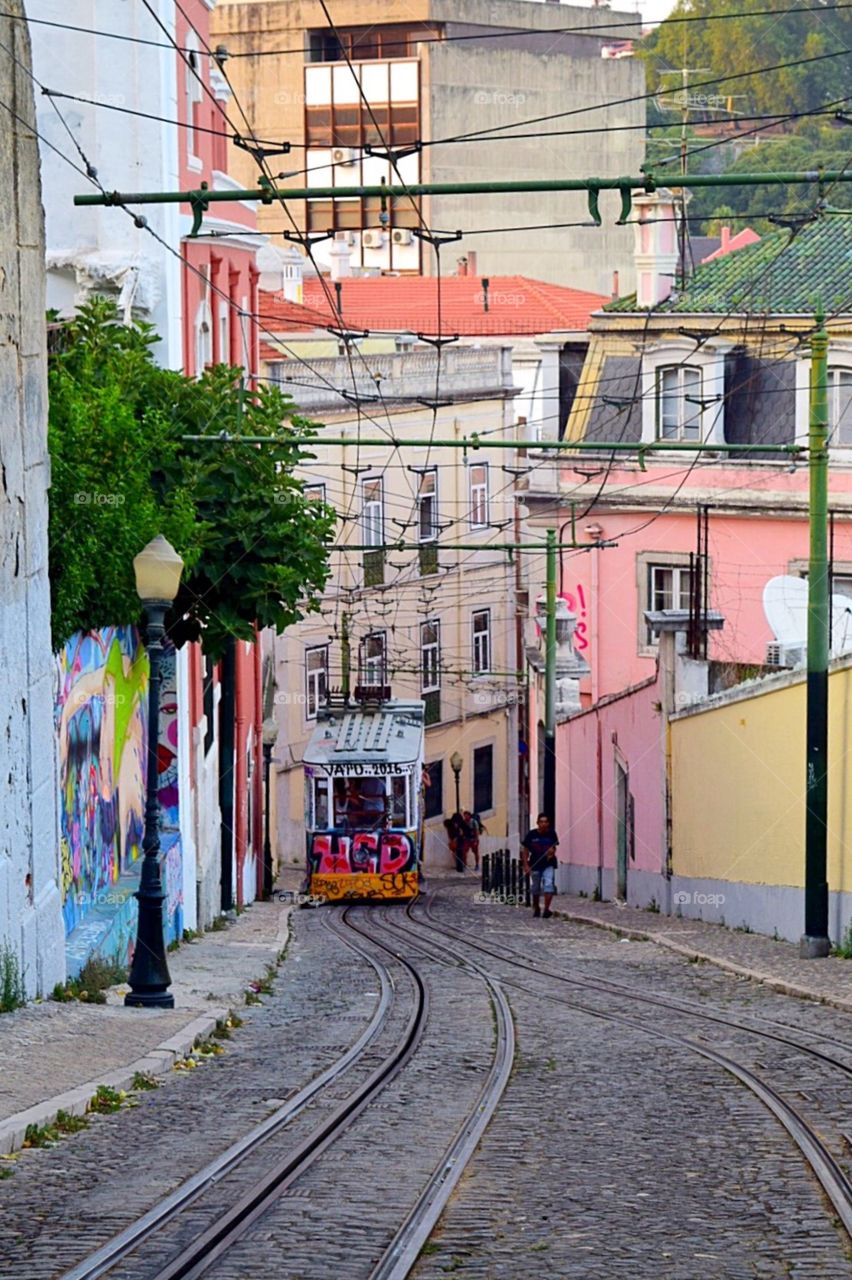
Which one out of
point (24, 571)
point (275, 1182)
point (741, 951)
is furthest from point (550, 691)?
point (275, 1182)

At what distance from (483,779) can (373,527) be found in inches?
370

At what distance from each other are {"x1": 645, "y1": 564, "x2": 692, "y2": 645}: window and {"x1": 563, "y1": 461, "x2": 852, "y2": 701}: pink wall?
342 millimetres

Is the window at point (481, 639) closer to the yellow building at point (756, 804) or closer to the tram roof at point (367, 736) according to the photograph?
the tram roof at point (367, 736)

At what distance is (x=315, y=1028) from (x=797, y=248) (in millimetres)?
30564

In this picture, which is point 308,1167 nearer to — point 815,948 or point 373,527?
point 815,948

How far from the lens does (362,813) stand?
38500 mm

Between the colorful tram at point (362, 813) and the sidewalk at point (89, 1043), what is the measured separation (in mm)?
17979

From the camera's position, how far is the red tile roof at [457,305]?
61.9 meters

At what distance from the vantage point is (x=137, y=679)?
2125 cm

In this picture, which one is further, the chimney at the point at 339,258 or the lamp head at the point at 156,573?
the chimney at the point at 339,258

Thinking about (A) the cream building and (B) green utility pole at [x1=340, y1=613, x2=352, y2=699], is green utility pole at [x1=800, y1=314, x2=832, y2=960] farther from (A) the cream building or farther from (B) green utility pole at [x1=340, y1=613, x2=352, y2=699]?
(A) the cream building

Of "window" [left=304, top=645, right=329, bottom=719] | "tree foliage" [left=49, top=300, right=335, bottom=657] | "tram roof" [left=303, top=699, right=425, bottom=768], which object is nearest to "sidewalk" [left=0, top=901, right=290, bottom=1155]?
"tree foliage" [left=49, top=300, right=335, bottom=657]

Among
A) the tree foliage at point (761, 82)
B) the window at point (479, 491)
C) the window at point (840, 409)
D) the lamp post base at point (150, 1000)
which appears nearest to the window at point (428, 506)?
the window at point (479, 491)

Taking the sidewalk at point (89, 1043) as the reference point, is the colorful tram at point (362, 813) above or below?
below
